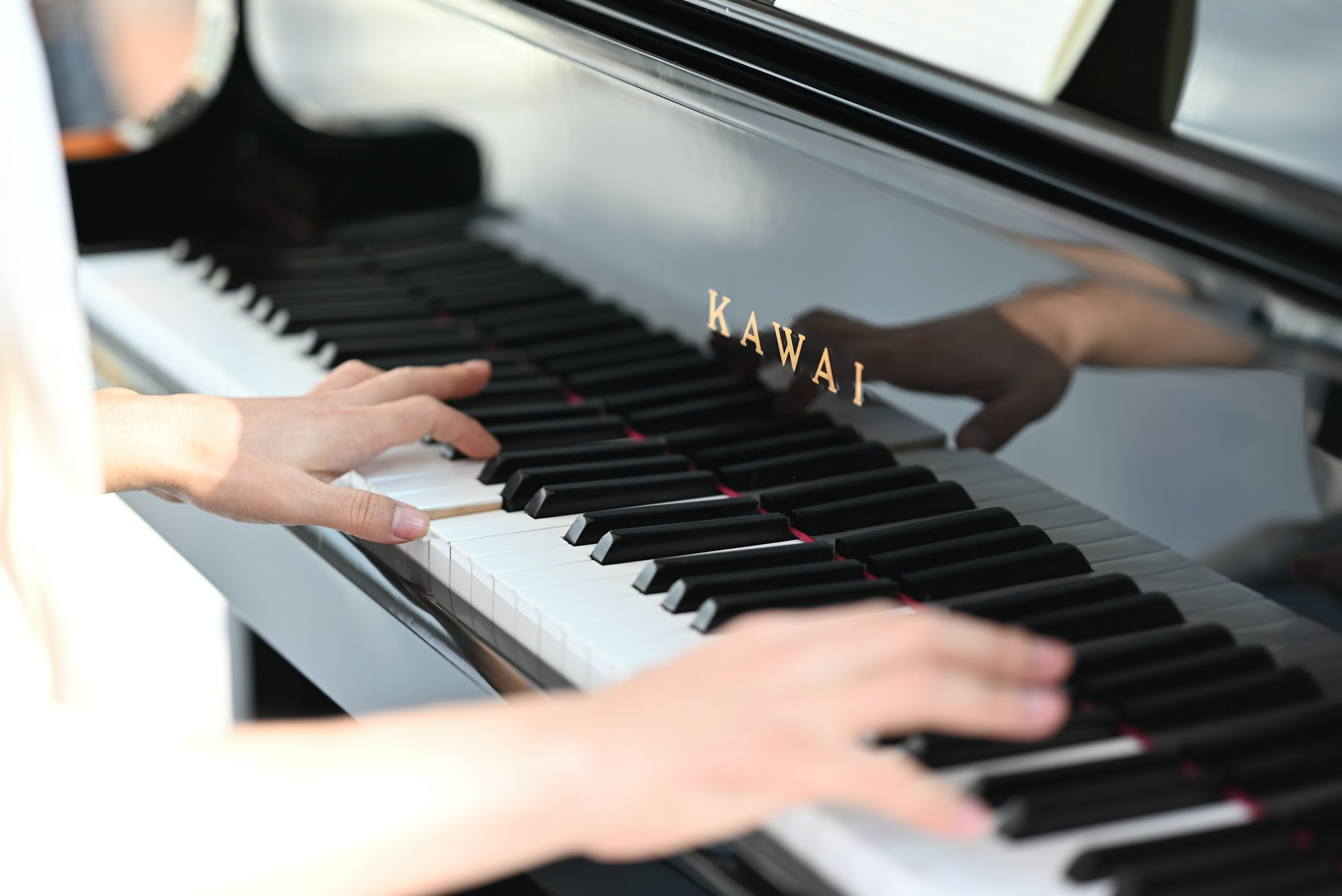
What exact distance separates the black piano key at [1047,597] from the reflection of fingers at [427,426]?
54cm

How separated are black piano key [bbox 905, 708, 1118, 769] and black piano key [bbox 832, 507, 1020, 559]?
6.9 inches

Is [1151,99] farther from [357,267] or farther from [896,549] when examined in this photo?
[357,267]

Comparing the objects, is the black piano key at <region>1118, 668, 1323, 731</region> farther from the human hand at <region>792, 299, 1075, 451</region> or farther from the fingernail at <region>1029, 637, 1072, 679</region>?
the human hand at <region>792, 299, 1075, 451</region>

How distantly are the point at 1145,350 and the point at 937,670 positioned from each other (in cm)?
29

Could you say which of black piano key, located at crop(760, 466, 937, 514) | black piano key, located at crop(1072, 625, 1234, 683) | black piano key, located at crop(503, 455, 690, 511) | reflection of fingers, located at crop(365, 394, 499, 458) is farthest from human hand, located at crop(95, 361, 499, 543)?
black piano key, located at crop(1072, 625, 1234, 683)

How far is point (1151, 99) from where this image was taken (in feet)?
4.16

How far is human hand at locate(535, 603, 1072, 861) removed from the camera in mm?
757

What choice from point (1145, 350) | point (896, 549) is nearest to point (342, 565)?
point (896, 549)

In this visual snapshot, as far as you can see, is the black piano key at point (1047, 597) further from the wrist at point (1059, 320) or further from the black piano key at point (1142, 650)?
the wrist at point (1059, 320)

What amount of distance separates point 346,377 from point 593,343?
0.26m

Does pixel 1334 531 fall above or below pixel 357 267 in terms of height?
above

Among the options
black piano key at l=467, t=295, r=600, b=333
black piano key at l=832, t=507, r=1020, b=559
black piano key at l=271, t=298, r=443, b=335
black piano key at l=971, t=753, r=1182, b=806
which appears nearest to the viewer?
black piano key at l=971, t=753, r=1182, b=806

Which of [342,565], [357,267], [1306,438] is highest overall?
[1306,438]

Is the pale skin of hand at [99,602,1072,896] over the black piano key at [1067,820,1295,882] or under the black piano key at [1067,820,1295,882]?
over
